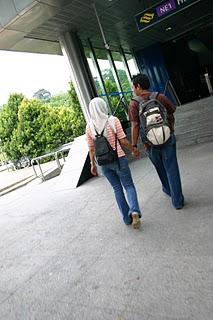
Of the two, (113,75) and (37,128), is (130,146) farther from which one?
(37,128)

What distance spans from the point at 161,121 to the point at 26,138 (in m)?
16.0

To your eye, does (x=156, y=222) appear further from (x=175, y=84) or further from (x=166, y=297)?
(x=175, y=84)

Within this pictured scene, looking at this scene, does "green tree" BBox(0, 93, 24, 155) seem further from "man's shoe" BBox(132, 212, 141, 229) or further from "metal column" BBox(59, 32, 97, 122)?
"man's shoe" BBox(132, 212, 141, 229)

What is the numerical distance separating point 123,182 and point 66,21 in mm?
6428

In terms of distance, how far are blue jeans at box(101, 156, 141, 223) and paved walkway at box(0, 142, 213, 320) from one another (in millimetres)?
265

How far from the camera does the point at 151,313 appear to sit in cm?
198

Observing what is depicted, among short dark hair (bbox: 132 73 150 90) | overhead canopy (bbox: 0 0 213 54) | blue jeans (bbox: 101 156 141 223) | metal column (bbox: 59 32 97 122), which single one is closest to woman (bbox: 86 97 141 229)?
blue jeans (bbox: 101 156 141 223)

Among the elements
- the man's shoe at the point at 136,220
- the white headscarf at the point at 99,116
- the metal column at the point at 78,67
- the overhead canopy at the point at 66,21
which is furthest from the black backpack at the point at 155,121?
the metal column at the point at 78,67

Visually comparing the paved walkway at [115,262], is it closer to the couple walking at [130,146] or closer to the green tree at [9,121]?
the couple walking at [130,146]

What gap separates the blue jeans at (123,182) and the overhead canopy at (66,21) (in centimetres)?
502

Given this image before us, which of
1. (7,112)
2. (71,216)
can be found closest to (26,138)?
(7,112)

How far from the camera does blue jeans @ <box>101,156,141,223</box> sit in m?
3.52

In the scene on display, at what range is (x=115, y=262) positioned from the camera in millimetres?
2857

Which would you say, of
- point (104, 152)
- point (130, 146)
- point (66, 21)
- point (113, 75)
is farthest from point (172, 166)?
point (113, 75)
